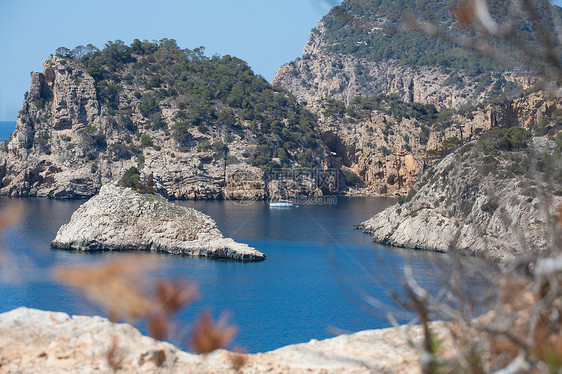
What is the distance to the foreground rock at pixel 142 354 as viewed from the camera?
8406 mm

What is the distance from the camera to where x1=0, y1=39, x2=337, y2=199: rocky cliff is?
95.1 meters

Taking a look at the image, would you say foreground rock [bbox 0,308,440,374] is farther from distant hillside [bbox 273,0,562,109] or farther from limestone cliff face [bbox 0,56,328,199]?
distant hillside [bbox 273,0,562,109]

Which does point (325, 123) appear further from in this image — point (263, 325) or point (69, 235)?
point (263, 325)

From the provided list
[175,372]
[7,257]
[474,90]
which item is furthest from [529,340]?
[474,90]

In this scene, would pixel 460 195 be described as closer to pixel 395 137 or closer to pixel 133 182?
pixel 133 182

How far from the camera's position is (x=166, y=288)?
656 centimetres

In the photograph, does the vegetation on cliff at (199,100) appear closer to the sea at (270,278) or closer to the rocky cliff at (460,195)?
the sea at (270,278)

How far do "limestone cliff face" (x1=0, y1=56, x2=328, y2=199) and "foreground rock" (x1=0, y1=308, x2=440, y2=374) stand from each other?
8282cm

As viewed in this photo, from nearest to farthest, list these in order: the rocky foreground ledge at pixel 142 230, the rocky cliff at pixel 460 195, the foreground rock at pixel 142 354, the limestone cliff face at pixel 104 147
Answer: the foreground rock at pixel 142 354 → the rocky cliff at pixel 460 195 → the rocky foreground ledge at pixel 142 230 → the limestone cliff face at pixel 104 147

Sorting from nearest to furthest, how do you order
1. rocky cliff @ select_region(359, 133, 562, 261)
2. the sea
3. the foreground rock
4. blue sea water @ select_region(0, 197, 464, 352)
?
the foreground rock, the sea, blue sea water @ select_region(0, 197, 464, 352), rocky cliff @ select_region(359, 133, 562, 261)

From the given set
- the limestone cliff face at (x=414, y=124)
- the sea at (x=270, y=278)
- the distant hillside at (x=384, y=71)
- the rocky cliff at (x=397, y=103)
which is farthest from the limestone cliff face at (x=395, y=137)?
the sea at (x=270, y=278)

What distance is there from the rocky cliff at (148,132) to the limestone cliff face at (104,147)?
17 centimetres

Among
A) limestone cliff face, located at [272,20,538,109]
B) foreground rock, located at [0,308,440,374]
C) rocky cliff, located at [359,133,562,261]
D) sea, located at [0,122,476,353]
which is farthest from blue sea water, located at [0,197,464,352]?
limestone cliff face, located at [272,20,538,109]

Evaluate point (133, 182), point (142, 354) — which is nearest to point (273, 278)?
Result: point (133, 182)
